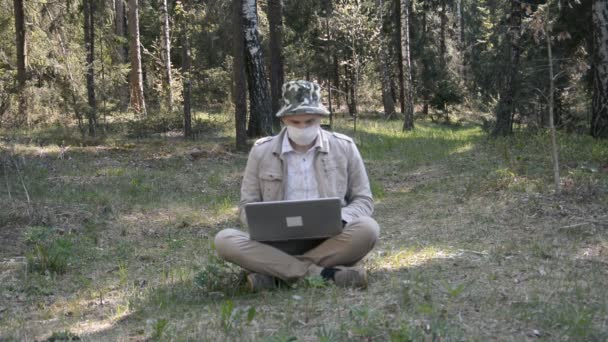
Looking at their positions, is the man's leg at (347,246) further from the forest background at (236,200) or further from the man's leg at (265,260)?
the forest background at (236,200)

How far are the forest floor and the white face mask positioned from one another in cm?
111

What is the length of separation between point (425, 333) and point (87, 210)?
6.61 metres

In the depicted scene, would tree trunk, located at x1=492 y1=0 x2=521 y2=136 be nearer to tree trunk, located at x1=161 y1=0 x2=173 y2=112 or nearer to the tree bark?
tree trunk, located at x1=161 y1=0 x2=173 y2=112

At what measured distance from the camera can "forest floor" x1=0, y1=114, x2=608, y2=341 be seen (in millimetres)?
4094

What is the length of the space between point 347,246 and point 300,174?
2.22 feet

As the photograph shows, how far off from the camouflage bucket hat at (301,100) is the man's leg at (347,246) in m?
0.92

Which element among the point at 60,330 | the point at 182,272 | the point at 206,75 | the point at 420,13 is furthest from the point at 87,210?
the point at 420,13

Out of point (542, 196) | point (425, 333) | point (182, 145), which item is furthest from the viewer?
point (182, 145)

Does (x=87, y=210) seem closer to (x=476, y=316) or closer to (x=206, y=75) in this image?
(x=476, y=316)

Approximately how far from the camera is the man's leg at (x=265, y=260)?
5098 mm

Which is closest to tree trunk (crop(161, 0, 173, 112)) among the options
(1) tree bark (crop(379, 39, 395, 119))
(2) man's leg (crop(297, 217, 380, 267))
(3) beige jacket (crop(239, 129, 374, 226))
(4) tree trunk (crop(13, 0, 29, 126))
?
(4) tree trunk (crop(13, 0, 29, 126))

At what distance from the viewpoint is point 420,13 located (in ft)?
112

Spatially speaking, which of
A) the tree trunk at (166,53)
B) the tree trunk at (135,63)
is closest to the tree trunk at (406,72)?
the tree trunk at (166,53)

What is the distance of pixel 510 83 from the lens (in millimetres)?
14859
